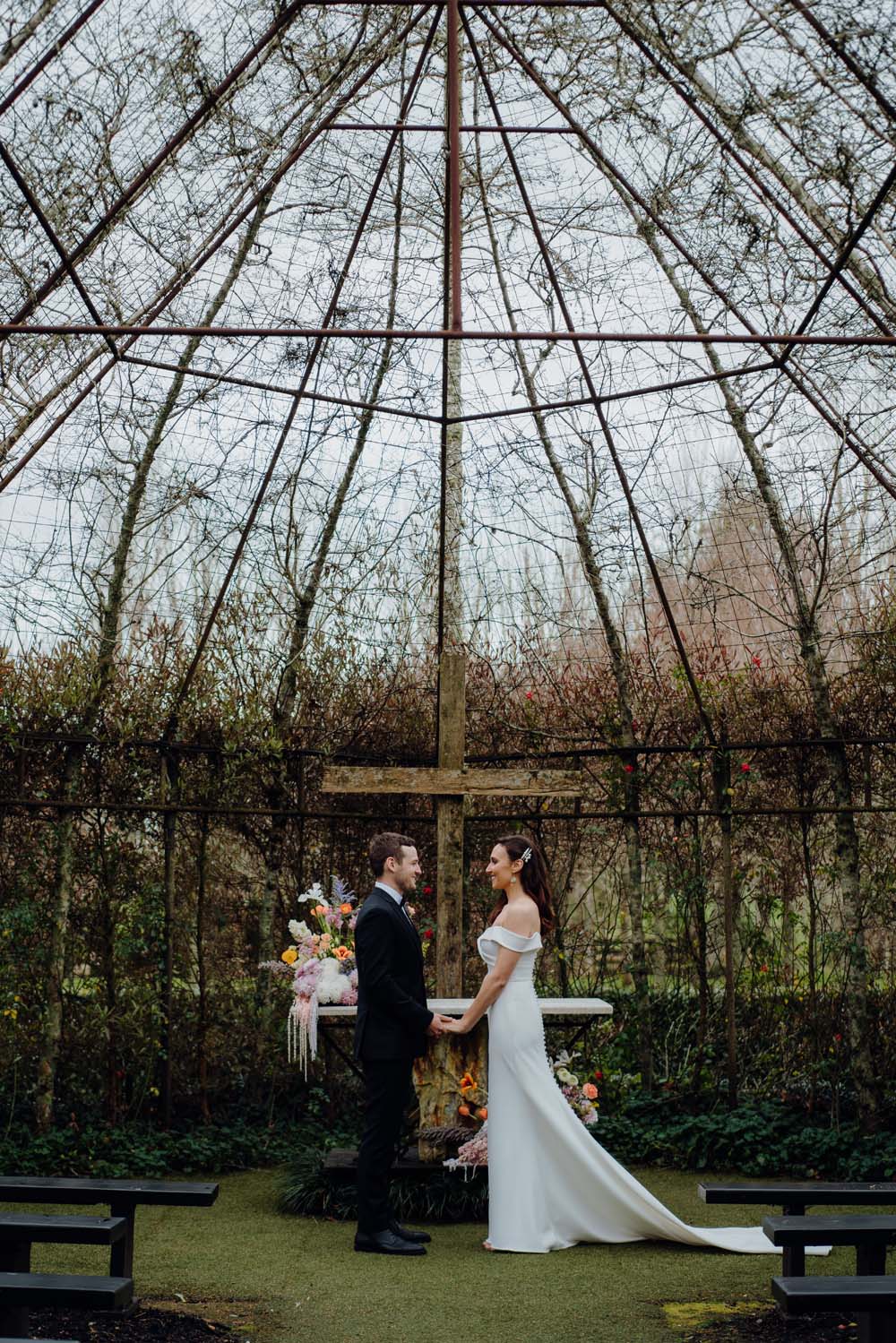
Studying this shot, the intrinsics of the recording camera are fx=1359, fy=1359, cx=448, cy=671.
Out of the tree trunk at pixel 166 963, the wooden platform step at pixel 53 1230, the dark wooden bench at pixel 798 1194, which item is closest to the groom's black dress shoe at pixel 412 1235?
the dark wooden bench at pixel 798 1194

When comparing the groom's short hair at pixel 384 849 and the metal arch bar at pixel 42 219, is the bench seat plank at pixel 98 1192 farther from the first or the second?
the metal arch bar at pixel 42 219

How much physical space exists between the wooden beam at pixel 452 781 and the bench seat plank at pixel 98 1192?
265 cm

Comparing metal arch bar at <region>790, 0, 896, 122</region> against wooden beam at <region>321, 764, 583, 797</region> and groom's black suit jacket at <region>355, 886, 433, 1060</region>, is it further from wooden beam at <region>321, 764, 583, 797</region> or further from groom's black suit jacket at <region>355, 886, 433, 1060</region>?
groom's black suit jacket at <region>355, 886, 433, 1060</region>

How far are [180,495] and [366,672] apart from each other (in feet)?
5.53

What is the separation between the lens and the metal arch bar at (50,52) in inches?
212

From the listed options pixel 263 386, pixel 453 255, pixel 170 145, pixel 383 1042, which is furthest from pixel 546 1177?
pixel 170 145

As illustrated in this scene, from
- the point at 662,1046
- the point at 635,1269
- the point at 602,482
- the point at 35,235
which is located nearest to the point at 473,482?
the point at 602,482

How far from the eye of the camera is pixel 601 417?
7.70 meters

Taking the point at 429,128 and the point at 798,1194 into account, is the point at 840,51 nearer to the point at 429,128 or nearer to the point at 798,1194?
the point at 429,128

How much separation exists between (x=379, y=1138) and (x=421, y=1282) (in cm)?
66

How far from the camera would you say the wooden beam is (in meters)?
7.15

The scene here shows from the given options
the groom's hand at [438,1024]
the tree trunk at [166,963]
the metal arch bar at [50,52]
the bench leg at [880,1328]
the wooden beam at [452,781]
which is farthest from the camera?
the tree trunk at [166,963]

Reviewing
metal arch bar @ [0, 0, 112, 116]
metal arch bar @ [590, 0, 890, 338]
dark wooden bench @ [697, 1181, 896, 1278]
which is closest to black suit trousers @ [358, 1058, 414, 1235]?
dark wooden bench @ [697, 1181, 896, 1278]

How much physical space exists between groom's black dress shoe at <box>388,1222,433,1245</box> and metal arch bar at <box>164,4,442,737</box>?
328cm
